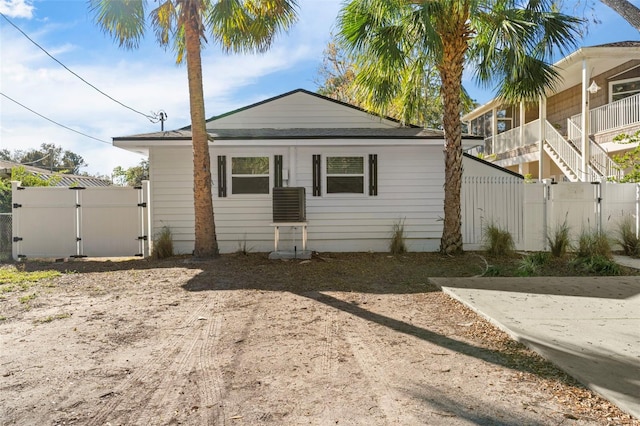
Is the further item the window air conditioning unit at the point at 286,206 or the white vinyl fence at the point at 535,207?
the white vinyl fence at the point at 535,207

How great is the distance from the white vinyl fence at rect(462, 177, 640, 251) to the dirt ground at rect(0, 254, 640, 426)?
5073 millimetres

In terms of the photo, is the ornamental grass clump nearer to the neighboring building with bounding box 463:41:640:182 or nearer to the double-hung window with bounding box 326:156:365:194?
the neighboring building with bounding box 463:41:640:182

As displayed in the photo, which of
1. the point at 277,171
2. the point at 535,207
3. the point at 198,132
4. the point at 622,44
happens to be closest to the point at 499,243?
the point at 535,207

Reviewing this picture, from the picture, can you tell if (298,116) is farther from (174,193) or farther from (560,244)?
(560,244)

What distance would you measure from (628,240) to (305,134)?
8.24 m

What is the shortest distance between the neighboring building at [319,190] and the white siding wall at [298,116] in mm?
728

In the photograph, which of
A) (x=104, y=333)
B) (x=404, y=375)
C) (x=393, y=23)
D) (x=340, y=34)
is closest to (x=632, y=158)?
(x=393, y=23)

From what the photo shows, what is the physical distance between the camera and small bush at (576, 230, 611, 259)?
27.4ft

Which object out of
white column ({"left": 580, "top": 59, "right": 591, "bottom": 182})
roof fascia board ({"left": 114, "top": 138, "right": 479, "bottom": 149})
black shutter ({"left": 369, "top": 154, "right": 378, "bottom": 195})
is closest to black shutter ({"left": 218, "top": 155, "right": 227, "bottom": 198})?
roof fascia board ({"left": 114, "top": 138, "right": 479, "bottom": 149})

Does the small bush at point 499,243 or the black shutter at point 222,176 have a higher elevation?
the black shutter at point 222,176

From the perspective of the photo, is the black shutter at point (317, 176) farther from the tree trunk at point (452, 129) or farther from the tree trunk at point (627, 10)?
the tree trunk at point (627, 10)

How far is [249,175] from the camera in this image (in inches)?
427

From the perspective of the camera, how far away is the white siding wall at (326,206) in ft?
35.2

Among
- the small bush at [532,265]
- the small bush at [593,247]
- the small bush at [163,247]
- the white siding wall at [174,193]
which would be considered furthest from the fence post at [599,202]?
the small bush at [163,247]
